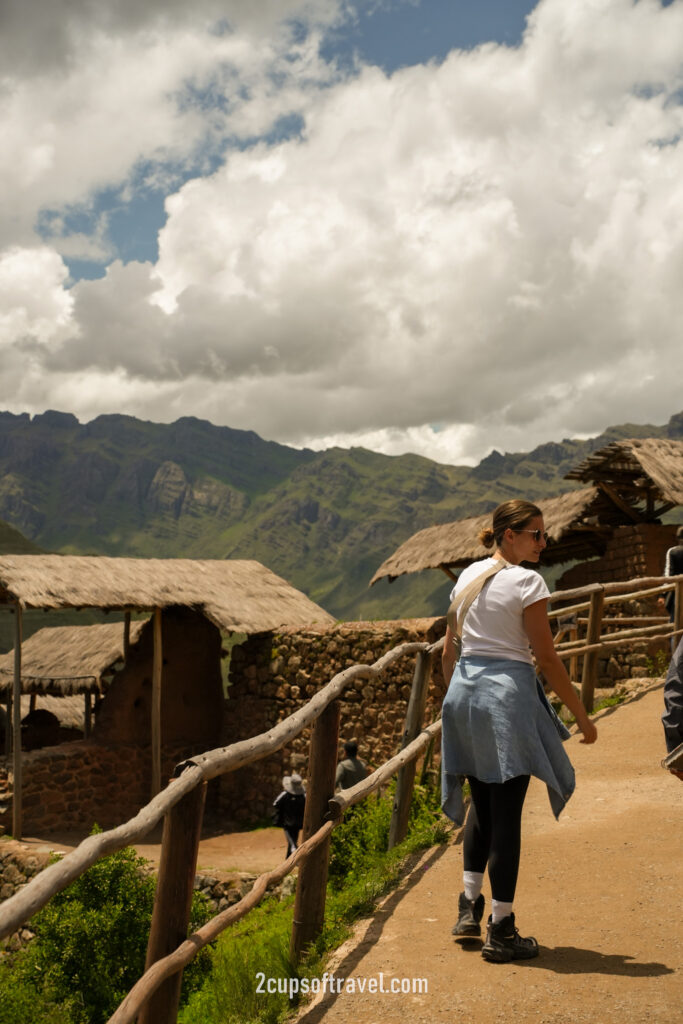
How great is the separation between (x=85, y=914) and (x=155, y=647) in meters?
7.53

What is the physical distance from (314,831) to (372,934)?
0.52 m

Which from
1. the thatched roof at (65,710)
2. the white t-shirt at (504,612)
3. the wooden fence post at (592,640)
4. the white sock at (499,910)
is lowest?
the thatched roof at (65,710)

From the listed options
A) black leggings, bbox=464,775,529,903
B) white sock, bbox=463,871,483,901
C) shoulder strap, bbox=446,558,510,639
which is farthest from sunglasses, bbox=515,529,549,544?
white sock, bbox=463,871,483,901

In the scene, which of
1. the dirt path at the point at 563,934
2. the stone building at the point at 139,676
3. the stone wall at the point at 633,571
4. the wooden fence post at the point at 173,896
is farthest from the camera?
the stone wall at the point at 633,571

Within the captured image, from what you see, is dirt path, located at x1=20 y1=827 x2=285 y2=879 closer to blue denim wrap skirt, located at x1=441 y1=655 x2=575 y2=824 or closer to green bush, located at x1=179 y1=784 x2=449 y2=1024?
green bush, located at x1=179 y1=784 x2=449 y2=1024

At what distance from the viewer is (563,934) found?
399cm

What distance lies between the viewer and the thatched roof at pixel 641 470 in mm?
14461

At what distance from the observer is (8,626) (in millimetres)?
84812

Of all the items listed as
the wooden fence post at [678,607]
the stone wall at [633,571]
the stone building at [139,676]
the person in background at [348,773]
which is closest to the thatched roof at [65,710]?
the stone building at [139,676]

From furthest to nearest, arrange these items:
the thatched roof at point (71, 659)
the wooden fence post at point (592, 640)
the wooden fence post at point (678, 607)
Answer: the thatched roof at point (71, 659)
the wooden fence post at point (678, 607)
the wooden fence post at point (592, 640)

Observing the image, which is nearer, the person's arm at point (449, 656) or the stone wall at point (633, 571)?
the person's arm at point (449, 656)

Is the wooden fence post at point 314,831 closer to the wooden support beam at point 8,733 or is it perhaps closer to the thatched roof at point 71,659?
the wooden support beam at point 8,733

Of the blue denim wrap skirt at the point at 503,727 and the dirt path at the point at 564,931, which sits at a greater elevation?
the blue denim wrap skirt at the point at 503,727

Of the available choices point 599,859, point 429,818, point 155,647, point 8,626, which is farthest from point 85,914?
point 8,626
